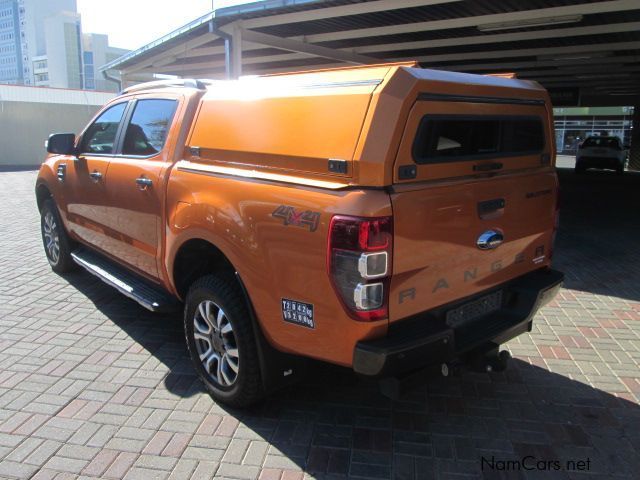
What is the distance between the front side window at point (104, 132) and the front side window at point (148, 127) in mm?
304

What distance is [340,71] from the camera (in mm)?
2742

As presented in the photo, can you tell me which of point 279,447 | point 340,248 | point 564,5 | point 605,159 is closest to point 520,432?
point 279,447

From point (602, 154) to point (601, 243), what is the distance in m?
16.4

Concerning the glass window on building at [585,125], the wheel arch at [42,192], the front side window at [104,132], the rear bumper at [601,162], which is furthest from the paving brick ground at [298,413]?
the glass window on building at [585,125]

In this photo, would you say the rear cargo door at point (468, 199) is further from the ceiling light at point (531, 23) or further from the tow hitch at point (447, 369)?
the ceiling light at point (531, 23)

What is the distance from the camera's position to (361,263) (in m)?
2.34

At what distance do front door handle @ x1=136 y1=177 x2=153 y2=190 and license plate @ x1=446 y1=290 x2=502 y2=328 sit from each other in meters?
2.20

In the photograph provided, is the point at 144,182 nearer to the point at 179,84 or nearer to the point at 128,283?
the point at 179,84

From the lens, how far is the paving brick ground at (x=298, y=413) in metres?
2.79

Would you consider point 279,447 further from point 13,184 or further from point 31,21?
point 31,21

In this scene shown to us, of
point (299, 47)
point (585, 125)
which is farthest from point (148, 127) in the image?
point (585, 125)

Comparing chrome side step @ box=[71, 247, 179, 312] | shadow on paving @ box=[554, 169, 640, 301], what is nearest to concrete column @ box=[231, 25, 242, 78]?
chrome side step @ box=[71, 247, 179, 312]

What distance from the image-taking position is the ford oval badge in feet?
9.42

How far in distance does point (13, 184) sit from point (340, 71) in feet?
51.4
